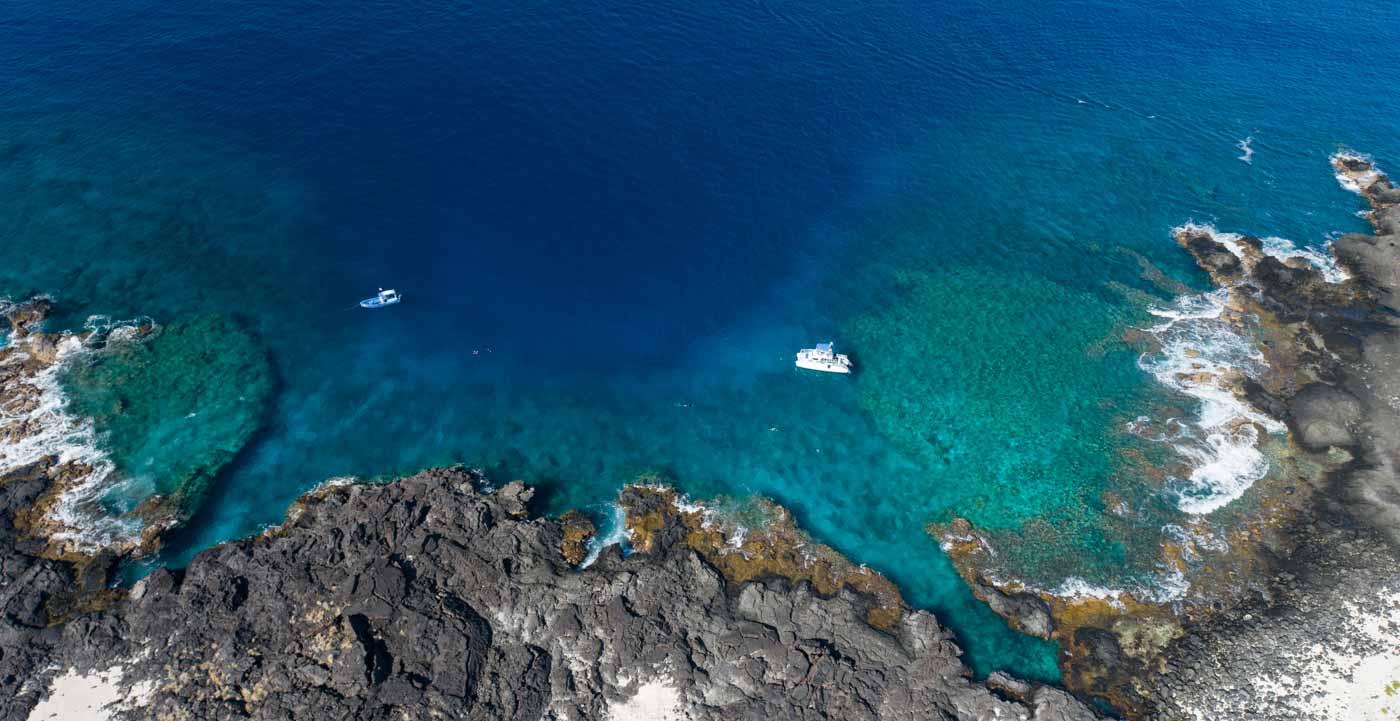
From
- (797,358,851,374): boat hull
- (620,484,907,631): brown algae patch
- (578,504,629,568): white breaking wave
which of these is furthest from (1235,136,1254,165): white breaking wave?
(578,504,629,568): white breaking wave

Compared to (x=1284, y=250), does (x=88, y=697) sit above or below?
below

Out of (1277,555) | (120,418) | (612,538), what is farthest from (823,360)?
(120,418)

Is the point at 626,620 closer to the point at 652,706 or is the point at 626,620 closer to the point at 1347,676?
the point at 652,706

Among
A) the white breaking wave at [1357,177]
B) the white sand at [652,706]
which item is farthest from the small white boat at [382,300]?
the white breaking wave at [1357,177]

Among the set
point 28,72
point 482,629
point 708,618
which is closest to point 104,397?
point 482,629

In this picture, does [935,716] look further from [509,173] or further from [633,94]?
[633,94]

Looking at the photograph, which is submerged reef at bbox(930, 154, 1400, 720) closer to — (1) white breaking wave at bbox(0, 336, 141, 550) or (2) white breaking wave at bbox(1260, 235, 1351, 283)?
(2) white breaking wave at bbox(1260, 235, 1351, 283)

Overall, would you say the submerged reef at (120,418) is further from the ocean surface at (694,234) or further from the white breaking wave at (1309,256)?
the white breaking wave at (1309,256)
